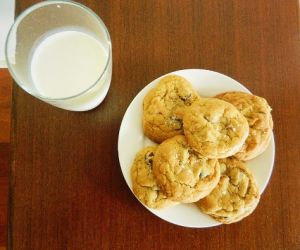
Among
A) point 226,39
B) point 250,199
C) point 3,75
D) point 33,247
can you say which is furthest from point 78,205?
point 3,75

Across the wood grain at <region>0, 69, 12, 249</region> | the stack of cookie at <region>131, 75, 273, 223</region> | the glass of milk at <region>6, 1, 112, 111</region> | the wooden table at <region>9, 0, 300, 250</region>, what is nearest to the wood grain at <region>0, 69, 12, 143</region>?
the wood grain at <region>0, 69, 12, 249</region>

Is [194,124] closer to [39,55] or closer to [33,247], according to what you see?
[39,55]

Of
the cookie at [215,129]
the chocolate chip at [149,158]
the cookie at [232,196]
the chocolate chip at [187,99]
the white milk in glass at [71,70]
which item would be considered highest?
the white milk in glass at [71,70]

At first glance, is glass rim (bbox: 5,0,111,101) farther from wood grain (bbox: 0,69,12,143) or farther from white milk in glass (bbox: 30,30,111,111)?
wood grain (bbox: 0,69,12,143)

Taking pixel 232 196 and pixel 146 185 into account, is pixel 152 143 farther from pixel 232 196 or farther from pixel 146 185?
pixel 232 196

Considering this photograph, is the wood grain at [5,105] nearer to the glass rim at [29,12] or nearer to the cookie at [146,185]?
the glass rim at [29,12]

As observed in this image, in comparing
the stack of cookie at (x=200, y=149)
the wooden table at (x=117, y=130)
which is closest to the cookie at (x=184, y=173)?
the stack of cookie at (x=200, y=149)
